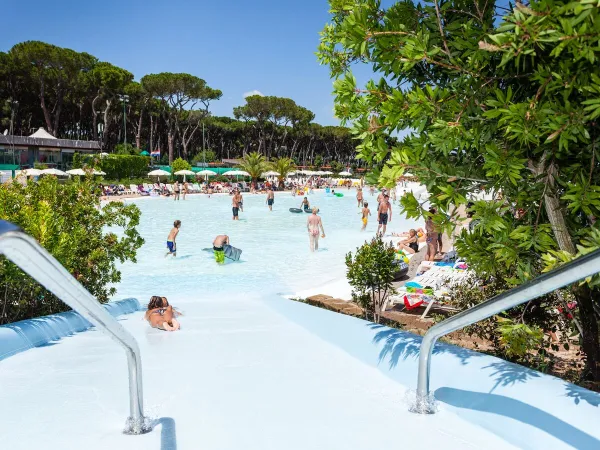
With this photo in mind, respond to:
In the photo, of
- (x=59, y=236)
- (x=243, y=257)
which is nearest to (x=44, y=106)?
(x=243, y=257)

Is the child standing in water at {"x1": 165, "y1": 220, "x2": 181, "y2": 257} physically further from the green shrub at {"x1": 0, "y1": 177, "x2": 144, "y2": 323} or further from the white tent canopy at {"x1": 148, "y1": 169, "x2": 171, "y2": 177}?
the white tent canopy at {"x1": 148, "y1": 169, "x2": 171, "y2": 177}

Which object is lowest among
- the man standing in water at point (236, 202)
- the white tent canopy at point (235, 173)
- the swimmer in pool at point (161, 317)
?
the swimmer in pool at point (161, 317)

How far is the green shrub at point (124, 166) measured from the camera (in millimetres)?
45250

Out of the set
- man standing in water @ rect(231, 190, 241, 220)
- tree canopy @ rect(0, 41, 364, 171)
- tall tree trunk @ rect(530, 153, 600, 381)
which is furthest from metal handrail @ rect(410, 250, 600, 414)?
tree canopy @ rect(0, 41, 364, 171)

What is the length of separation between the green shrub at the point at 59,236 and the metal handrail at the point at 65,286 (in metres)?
3.00

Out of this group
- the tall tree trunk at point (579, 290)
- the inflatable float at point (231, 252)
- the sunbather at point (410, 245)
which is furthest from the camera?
the inflatable float at point (231, 252)

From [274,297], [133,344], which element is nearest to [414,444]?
[133,344]

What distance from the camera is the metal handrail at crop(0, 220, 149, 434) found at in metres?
1.50

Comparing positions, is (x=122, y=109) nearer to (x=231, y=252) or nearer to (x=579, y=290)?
(x=231, y=252)

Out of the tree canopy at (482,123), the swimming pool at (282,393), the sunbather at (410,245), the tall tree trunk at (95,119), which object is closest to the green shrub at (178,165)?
the tall tree trunk at (95,119)

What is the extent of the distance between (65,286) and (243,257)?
13.7 meters

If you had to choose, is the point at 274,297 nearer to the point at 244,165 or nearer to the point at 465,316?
the point at 465,316

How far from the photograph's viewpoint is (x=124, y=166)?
47281 millimetres

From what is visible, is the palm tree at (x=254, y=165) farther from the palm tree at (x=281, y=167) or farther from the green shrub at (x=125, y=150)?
the green shrub at (x=125, y=150)
